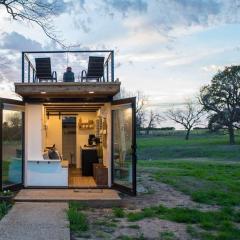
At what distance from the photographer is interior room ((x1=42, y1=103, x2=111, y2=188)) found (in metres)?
12.4

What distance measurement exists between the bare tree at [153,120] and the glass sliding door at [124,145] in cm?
5706

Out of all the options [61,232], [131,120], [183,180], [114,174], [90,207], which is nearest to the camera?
[61,232]

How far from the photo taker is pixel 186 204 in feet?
34.7

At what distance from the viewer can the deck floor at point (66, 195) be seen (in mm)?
10211

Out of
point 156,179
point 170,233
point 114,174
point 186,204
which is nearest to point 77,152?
→ point 156,179

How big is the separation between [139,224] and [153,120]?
204 ft

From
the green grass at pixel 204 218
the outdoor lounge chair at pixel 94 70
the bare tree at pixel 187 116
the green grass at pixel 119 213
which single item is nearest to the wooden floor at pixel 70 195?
the green grass at pixel 119 213

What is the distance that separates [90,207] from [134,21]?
16.6 ft

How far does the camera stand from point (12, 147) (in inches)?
459

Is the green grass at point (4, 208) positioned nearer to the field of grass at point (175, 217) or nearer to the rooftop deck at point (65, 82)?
the field of grass at point (175, 217)

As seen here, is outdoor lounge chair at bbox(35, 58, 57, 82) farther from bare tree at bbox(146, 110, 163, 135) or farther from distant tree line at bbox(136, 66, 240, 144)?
bare tree at bbox(146, 110, 163, 135)

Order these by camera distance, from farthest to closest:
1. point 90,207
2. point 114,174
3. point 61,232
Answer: point 114,174
point 90,207
point 61,232

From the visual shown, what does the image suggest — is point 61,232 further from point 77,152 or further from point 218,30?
point 77,152

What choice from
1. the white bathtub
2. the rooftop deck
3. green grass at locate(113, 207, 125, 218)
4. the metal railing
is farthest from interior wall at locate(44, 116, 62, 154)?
green grass at locate(113, 207, 125, 218)
